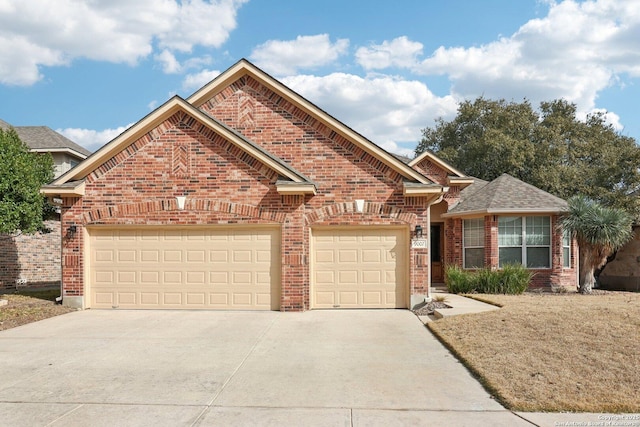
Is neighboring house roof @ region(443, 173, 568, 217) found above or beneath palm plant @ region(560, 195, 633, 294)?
above

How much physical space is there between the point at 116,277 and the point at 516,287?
1211 centimetres

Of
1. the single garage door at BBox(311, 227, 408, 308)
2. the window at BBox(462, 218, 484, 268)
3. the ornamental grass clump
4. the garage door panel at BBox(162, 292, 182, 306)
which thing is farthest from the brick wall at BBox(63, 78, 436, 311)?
the window at BBox(462, 218, 484, 268)

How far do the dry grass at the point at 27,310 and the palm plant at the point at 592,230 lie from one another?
15.9 m

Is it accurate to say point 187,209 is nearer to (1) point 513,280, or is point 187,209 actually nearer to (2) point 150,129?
(2) point 150,129

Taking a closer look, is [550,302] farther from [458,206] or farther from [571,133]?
[571,133]

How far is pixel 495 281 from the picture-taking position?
50.8 feet

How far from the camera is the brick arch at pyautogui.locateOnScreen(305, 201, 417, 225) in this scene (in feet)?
41.9

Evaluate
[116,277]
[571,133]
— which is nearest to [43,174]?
[116,277]

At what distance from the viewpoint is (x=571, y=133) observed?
119 feet

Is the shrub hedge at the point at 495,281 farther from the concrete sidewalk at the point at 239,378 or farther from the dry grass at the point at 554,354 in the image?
the concrete sidewalk at the point at 239,378

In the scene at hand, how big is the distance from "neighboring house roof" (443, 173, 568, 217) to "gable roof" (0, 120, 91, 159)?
735 inches

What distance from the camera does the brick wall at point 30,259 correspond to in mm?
19719

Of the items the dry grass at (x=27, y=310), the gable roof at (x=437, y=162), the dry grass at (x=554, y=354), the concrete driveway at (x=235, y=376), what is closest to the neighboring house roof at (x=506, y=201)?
the gable roof at (x=437, y=162)

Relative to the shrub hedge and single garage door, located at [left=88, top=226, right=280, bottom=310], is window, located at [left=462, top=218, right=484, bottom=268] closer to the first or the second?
the shrub hedge
